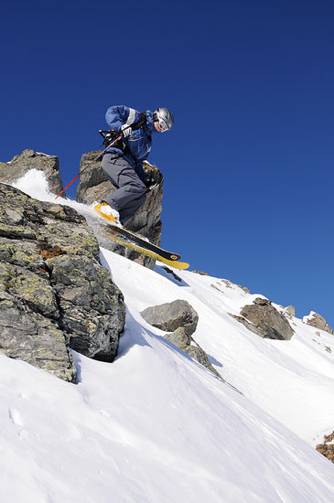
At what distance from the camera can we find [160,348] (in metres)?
5.49

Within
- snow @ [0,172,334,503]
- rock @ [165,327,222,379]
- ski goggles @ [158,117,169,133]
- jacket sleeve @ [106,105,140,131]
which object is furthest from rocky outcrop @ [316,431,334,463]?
jacket sleeve @ [106,105,140,131]

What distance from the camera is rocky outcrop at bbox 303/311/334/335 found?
146ft

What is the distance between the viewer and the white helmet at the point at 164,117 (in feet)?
27.0

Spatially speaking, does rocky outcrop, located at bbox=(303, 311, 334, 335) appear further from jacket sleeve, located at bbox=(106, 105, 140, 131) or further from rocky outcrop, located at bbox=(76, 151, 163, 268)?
jacket sleeve, located at bbox=(106, 105, 140, 131)

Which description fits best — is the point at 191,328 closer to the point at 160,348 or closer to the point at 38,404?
the point at 160,348

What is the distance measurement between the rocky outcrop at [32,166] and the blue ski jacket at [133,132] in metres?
17.0

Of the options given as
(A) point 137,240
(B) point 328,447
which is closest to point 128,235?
(A) point 137,240

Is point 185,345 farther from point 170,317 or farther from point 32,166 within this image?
point 32,166

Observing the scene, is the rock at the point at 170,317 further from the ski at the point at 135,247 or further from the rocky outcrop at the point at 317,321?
the rocky outcrop at the point at 317,321

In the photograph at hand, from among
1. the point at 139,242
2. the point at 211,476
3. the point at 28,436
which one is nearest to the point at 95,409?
the point at 28,436

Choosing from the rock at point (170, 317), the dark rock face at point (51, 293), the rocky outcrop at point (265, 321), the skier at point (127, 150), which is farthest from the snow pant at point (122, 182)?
the rocky outcrop at point (265, 321)

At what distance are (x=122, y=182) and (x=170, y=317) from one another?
A: 505 centimetres

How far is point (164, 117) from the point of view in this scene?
8219 millimetres

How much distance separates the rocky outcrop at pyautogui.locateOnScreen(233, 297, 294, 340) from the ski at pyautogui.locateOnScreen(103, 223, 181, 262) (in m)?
16.9
